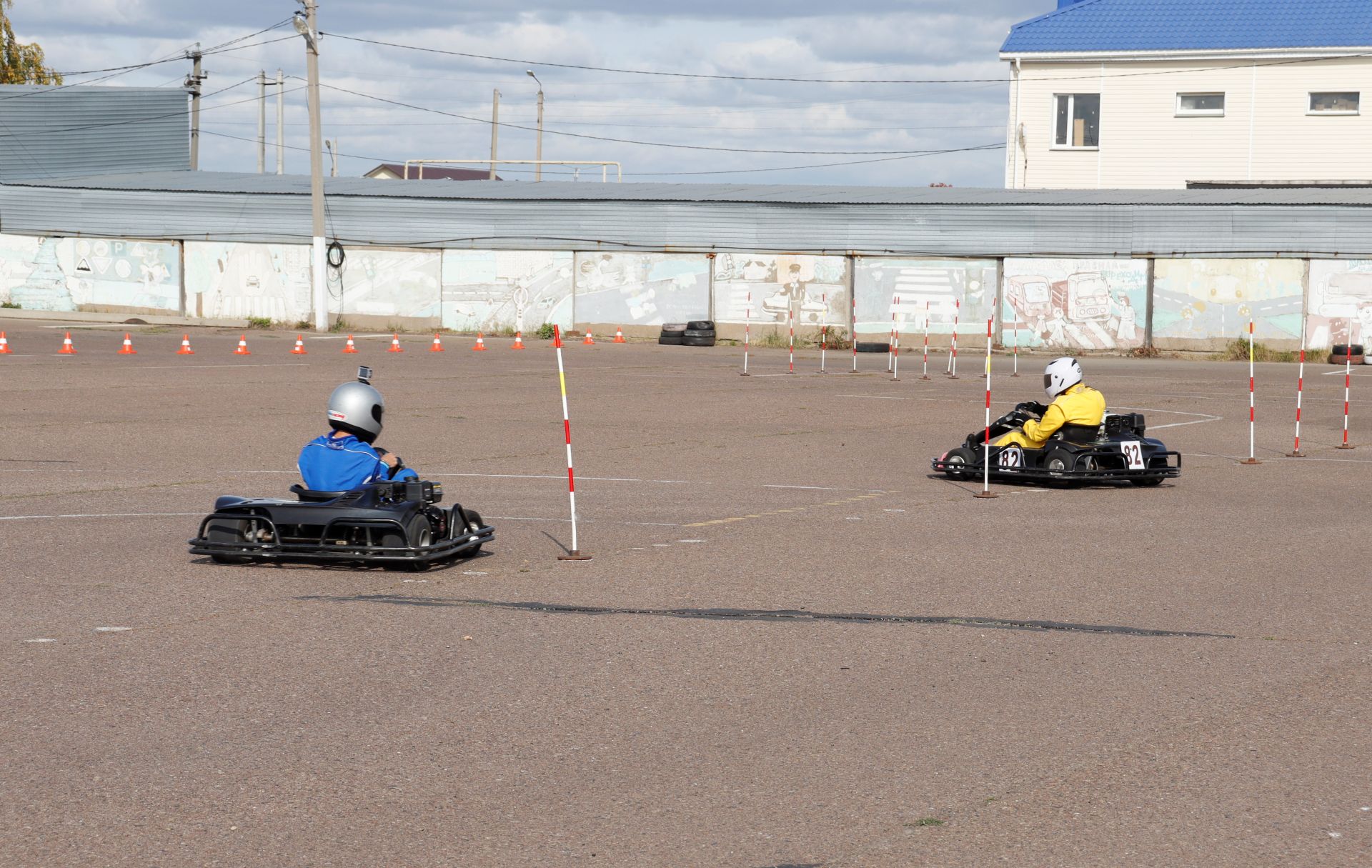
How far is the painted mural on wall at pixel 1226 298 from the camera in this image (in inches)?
1566

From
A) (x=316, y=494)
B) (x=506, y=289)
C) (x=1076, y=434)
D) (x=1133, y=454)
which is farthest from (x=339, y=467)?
(x=506, y=289)

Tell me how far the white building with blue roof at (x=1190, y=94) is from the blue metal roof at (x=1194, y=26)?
5 cm

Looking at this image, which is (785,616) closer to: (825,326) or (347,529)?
(347,529)

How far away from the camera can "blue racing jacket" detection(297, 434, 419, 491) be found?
396 inches

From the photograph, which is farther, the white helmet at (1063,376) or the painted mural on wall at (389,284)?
the painted mural on wall at (389,284)

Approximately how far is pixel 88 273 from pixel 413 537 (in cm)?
4307

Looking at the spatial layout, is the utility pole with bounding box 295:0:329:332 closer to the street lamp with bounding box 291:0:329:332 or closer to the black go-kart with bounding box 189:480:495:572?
the street lamp with bounding box 291:0:329:332

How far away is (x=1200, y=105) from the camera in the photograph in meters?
50.1

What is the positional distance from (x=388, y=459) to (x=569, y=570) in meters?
1.44

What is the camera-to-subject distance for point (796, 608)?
339 inches

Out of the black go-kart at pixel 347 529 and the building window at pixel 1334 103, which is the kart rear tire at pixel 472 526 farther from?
the building window at pixel 1334 103

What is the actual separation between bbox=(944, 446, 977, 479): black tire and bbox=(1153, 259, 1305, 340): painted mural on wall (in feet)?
89.8

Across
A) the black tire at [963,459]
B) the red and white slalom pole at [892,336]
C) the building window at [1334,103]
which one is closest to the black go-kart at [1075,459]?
the black tire at [963,459]

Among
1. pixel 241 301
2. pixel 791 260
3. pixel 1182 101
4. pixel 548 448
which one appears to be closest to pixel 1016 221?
pixel 791 260
